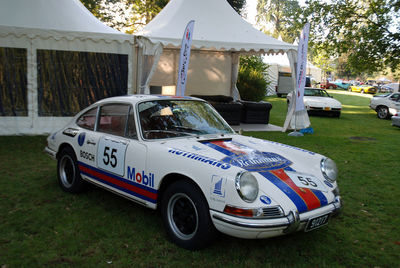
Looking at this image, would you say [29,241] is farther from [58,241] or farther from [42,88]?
[42,88]

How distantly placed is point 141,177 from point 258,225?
138 centimetres

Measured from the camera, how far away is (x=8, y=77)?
902 cm

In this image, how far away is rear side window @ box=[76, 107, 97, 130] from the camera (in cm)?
464

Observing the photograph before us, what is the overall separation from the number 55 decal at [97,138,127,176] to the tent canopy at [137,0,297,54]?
5688 millimetres

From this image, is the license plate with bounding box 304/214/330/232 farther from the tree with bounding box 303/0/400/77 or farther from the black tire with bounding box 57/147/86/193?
the tree with bounding box 303/0/400/77

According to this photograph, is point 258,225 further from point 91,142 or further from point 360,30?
point 360,30

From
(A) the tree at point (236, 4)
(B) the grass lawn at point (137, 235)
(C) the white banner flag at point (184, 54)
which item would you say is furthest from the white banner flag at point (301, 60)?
(A) the tree at point (236, 4)

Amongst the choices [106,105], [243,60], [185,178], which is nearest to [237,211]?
[185,178]

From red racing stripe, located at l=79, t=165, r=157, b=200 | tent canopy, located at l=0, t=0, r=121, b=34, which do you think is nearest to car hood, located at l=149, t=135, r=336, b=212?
red racing stripe, located at l=79, t=165, r=157, b=200

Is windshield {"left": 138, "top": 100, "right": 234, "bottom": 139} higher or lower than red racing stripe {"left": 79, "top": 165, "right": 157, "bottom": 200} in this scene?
higher

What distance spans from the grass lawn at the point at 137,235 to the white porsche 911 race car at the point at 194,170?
10.8 inches

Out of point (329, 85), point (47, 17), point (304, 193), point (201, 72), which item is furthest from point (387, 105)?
point (329, 85)

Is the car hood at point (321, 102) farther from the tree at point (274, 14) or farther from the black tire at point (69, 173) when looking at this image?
the tree at point (274, 14)

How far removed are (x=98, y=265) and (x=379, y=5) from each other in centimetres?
1955
